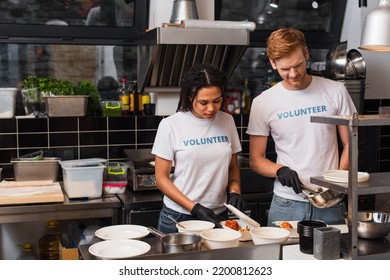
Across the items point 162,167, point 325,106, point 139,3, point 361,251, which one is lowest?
point 361,251

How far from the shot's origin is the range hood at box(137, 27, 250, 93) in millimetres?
3762

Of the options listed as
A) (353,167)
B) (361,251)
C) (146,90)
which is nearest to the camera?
(353,167)

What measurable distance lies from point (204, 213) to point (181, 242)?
0.36 metres

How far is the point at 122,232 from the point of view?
2.38 metres

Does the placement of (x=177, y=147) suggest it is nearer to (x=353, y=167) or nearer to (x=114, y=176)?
(x=353, y=167)

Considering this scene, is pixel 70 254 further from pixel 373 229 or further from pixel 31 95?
pixel 373 229

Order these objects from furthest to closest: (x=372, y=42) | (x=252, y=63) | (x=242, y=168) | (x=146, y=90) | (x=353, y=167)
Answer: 1. (x=252, y=63)
2. (x=146, y=90)
3. (x=242, y=168)
4. (x=372, y=42)
5. (x=353, y=167)

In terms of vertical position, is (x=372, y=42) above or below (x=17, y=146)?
above

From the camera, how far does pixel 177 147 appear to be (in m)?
2.70

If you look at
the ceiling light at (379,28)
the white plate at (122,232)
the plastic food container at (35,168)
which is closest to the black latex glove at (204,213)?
the white plate at (122,232)

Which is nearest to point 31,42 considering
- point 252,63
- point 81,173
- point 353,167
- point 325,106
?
point 81,173

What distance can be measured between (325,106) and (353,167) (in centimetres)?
75

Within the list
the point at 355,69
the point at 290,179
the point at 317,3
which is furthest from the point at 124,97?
the point at 290,179

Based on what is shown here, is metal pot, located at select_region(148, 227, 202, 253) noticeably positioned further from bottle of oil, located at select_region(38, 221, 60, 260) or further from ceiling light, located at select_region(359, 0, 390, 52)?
bottle of oil, located at select_region(38, 221, 60, 260)
